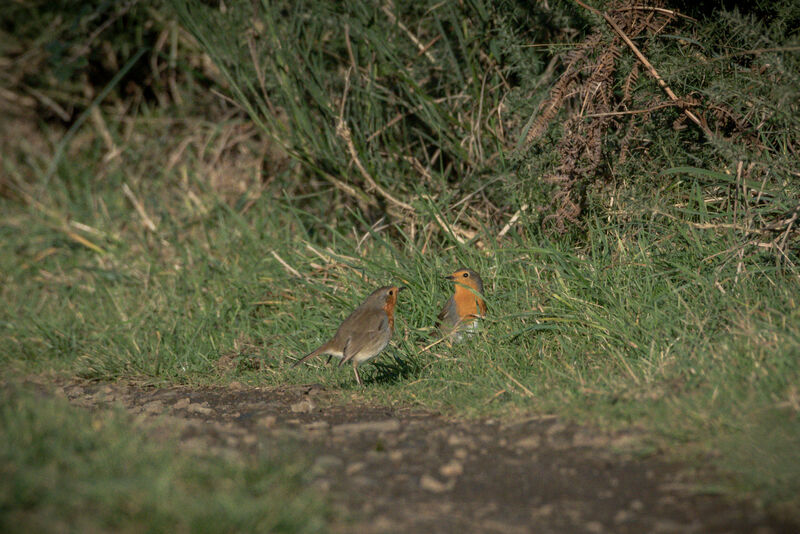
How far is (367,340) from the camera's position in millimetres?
5055

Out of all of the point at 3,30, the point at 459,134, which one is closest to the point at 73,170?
the point at 3,30

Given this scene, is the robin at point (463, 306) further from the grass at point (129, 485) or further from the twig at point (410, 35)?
the grass at point (129, 485)

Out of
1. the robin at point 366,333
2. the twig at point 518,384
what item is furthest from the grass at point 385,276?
the robin at point 366,333

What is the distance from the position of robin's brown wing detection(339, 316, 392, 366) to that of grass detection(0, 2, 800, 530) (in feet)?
0.85

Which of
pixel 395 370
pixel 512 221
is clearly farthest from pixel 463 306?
pixel 512 221

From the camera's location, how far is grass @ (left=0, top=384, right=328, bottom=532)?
2.38 meters

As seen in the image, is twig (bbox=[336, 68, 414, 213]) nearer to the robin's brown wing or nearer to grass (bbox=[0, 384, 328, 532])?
the robin's brown wing

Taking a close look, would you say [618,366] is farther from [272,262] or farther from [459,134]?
[272,262]

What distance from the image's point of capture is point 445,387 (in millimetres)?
4719

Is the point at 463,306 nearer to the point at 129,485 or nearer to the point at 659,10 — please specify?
the point at 659,10

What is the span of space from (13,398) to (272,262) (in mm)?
3789

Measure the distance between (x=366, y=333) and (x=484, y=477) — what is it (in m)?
2.00

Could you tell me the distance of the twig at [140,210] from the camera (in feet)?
27.6

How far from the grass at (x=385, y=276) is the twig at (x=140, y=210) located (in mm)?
89
